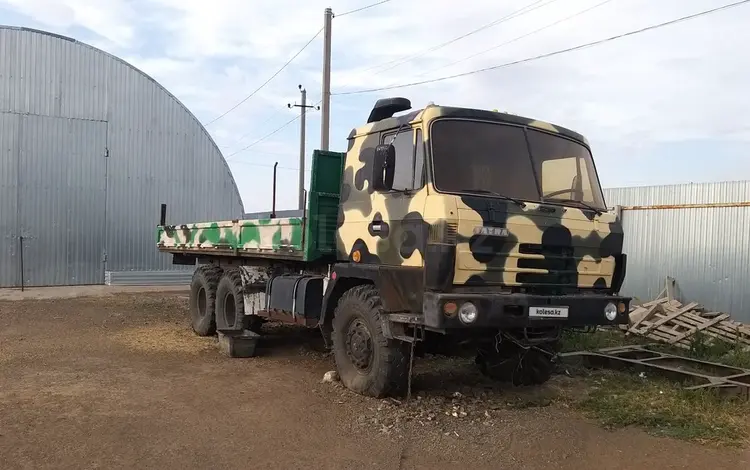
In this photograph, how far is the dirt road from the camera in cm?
480

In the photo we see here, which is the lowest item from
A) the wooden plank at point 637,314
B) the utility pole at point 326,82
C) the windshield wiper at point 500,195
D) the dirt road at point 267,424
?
the dirt road at point 267,424

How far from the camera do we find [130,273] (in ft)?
59.6

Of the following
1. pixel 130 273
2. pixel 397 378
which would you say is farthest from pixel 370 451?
pixel 130 273

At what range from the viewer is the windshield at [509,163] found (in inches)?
226

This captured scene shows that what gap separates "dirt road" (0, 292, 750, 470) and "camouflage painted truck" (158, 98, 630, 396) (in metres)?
0.56

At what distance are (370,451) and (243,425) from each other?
4.08ft

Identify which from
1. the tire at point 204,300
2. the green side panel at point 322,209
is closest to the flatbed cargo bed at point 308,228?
the green side panel at point 322,209

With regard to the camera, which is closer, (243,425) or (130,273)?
(243,425)

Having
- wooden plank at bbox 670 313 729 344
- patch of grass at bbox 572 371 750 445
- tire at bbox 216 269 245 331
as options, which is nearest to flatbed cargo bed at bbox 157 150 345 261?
tire at bbox 216 269 245 331

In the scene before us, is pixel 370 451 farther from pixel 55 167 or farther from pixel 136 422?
pixel 55 167

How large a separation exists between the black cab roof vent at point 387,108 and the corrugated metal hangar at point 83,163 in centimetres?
1325

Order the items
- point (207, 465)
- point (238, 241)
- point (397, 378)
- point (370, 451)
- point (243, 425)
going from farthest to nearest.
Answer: point (238, 241) < point (397, 378) < point (243, 425) < point (370, 451) < point (207, 465)

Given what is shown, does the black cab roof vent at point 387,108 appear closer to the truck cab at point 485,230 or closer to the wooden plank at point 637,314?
the truck cab at point 485,230

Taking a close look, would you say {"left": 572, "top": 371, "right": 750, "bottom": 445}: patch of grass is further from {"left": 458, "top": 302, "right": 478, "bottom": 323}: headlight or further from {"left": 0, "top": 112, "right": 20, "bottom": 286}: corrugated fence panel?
{"left": 0, "top": 112, "right": 20, "bottom": 286}: corrugated fence panel
